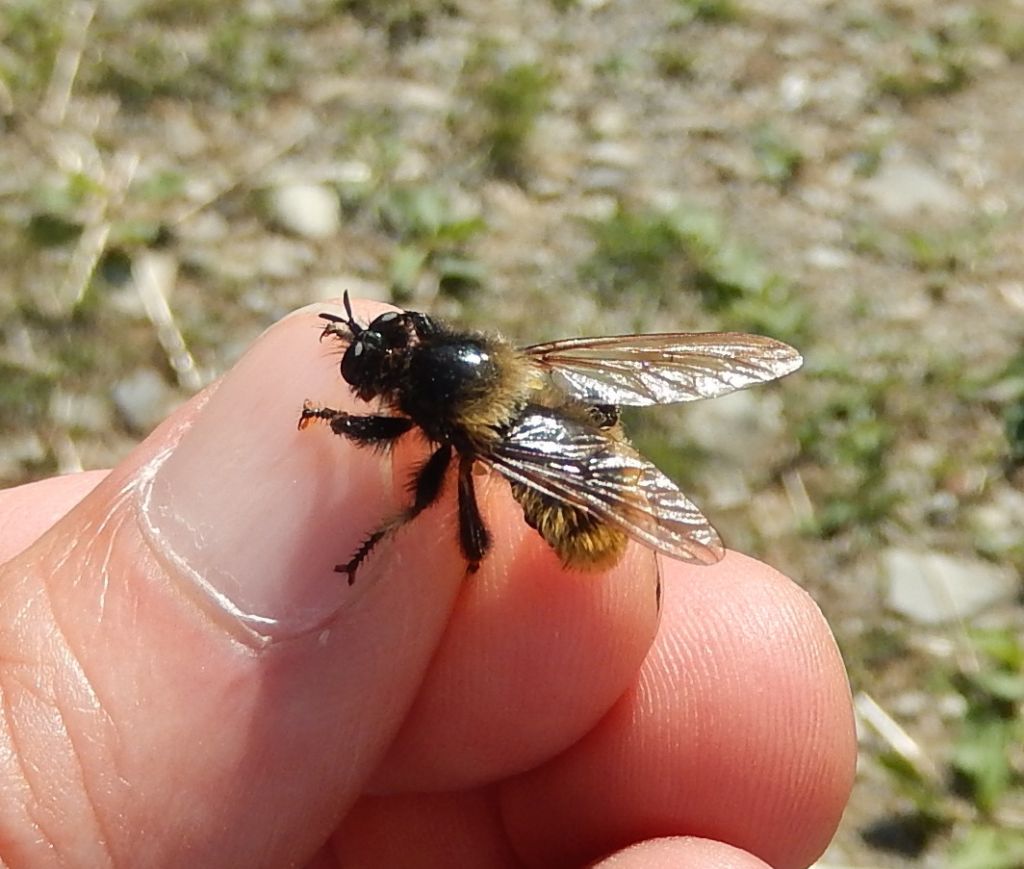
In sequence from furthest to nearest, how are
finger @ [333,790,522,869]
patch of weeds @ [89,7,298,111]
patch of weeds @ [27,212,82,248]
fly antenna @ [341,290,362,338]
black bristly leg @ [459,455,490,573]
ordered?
patch of weeds @ [89,7,298,111], patch of weeds @ [27,212,82,248], finger @ [333,790,522,869], fly antenna @ [341,290,362,338], black bristly leg @ [459,455,490,573]

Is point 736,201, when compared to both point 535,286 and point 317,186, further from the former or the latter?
point 317,186

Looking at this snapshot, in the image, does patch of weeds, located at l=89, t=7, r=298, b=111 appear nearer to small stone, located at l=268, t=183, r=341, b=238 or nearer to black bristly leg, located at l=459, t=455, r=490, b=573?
small stone, located at l=268, t=183, r=341, b=238

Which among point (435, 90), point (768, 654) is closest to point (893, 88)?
point (435, 90)

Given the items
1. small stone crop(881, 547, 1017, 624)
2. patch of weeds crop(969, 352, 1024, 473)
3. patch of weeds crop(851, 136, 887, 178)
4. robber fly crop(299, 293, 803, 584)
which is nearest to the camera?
robber fly crop(299, 293, 803, 584)

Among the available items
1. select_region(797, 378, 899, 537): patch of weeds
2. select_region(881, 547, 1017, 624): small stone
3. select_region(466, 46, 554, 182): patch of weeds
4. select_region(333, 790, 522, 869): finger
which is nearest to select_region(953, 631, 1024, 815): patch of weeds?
select_region(881, 547, 1017, 624): small stone

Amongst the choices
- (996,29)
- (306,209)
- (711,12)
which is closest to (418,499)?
(306,209)

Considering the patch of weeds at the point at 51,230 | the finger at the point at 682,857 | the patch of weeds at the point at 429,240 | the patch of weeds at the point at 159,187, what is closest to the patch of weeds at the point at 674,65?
the patch of weeds at the point at 429,240

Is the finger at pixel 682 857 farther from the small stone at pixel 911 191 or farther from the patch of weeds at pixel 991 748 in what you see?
the small stone at pixel 911 191

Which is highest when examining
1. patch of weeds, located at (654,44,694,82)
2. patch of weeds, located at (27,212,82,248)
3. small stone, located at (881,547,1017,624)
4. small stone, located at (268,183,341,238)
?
patch of weeds, located at (27,212,82,248)
